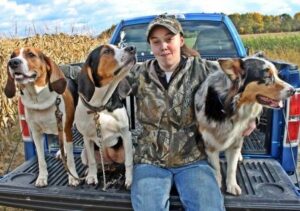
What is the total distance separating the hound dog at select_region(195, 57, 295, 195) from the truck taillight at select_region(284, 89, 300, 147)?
52 centimetres

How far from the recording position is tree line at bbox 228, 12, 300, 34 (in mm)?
50594

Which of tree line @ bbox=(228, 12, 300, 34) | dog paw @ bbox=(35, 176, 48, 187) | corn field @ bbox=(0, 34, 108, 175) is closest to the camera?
dog paw @ bbox=(35, 176, 48, 187)

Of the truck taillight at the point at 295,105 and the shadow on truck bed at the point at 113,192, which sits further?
the truck taillight at the point at 295,105

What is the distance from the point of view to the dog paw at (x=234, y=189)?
3.21m

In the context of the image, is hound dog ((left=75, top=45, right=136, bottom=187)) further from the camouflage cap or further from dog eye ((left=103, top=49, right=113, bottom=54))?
the camouflage cap

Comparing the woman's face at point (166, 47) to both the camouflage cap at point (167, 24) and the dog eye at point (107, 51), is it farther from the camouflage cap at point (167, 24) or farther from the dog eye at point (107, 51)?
the dog eye at point (107, 51)

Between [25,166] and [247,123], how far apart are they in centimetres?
216

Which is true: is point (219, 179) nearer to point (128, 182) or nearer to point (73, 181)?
point (128, 182)

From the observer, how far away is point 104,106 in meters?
3.38

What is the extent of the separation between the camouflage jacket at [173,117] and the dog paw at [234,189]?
0.33 meters

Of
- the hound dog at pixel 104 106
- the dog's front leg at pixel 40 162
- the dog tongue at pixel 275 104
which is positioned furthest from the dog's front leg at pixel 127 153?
the dog tongue at pixel 275 104

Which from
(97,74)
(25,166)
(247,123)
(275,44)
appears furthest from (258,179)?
(275,44)

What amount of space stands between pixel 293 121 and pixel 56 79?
7.02ft

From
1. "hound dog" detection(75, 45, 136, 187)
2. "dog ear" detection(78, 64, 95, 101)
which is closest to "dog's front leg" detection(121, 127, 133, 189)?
"hound dog" detection(75, 45, 136, 187)
